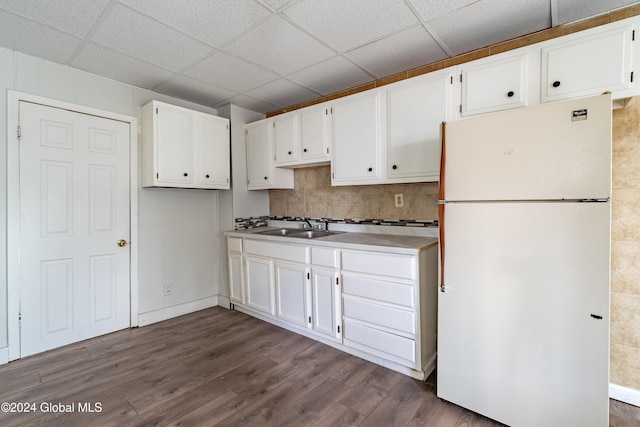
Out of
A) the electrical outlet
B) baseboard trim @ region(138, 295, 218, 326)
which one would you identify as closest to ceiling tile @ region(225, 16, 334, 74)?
the electrical outlet

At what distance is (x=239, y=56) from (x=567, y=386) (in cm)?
299

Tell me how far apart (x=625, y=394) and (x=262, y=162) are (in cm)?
349

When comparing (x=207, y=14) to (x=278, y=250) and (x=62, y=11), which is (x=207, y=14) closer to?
(x=62, y=11)

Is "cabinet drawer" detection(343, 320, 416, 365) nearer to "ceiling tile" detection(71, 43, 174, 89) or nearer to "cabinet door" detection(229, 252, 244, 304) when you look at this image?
"cabinet door" detection(229, 252, 244, 304)

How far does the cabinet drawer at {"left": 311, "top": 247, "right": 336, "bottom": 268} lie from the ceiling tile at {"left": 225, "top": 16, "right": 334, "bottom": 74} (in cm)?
160

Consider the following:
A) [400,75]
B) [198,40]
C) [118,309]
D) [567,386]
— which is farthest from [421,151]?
[118,309]

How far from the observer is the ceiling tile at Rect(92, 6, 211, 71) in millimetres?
1872

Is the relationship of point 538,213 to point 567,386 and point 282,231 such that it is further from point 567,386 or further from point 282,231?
point 282,231

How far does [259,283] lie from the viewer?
3020 millimetres

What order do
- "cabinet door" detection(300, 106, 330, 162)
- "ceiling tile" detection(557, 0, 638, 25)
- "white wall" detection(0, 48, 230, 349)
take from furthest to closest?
"cabinet door" detection(300, 106, 330, 162), "white wall" detection(0, 48, 230, 349), "ceiling tile" detection(557, 0, 638, 25)

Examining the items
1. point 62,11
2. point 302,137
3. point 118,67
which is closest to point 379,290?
point 302,137

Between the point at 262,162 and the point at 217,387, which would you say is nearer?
the point at 217,387

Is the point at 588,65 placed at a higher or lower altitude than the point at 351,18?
lower

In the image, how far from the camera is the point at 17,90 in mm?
2268
